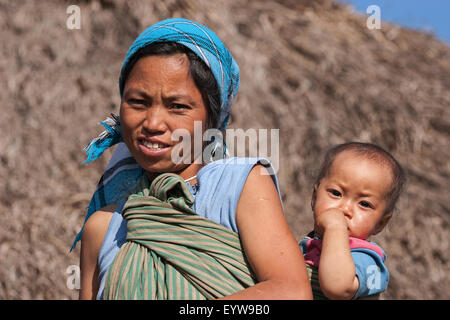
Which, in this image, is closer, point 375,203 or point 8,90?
point 375,203

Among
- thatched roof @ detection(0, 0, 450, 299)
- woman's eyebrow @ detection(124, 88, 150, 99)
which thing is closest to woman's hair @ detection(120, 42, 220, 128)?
woman's eyebrow @ detection(124, 88, 150, 99)

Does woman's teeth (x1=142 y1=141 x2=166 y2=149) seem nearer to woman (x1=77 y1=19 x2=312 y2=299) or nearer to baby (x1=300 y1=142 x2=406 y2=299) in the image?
woman (x1=77 y1=19 x2=312 y2=299)

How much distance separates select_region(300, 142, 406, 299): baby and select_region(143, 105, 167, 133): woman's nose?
0.59 m

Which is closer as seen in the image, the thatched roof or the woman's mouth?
the woman's mouth

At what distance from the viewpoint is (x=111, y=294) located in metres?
1.63

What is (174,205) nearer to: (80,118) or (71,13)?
(80,118)

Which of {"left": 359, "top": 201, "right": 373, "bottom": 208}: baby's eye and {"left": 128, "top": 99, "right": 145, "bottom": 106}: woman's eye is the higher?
{"left": 128, "top": 99, "right": 145, "bottom": 106}: woman's eye

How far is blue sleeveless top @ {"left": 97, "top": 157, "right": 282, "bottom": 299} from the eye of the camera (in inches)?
64.3

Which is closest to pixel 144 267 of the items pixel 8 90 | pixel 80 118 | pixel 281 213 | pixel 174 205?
pixel 174 205

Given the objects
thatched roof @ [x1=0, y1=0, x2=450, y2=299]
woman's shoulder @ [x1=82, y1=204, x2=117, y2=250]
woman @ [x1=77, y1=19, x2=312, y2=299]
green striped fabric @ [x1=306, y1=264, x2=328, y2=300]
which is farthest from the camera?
thatched roof @ [x1=0, y1=0, x2=450, y2=299]

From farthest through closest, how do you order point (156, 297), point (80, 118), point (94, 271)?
point (80, 118)
point (94, 271)
point (156, 297)

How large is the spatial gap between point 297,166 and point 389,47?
289cm

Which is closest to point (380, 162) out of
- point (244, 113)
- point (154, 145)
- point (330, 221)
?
point (330, 221)

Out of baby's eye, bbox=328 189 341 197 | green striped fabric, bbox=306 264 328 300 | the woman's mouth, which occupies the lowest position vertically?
green striped fabric, bbox=306 264 328 300
